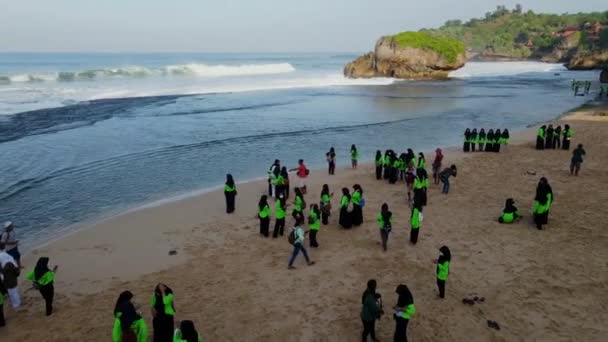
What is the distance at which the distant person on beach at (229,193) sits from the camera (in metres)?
13.8

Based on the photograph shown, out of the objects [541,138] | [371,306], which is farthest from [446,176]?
[541,138]

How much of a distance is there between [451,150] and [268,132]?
36.4 feet

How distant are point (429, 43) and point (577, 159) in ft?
218

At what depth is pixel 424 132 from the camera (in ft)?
93.5

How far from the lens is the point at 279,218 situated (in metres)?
12.0

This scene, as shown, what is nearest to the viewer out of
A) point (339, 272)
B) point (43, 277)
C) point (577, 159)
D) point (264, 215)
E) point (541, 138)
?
point (43, 277)

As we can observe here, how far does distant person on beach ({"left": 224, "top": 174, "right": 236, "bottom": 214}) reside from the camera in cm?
1380

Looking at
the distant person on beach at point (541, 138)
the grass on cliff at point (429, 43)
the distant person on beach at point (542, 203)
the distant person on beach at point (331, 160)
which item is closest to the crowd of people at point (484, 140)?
the distant person on beach at point (541, 138)

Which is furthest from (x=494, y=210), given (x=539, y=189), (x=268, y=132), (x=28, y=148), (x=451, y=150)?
(x=28, y=148)

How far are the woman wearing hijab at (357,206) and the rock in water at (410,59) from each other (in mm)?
68117

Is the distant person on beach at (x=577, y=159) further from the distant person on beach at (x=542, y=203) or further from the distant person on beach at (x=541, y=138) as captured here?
the distant person on beach at (x=542, y=203)

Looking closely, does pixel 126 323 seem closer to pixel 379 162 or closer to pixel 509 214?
pixel 509 214

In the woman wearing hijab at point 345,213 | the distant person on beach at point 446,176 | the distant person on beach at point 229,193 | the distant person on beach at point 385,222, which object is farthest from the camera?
the distant person on beach at point 446,176

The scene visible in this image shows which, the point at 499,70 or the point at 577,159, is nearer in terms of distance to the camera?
the point at 577,159
